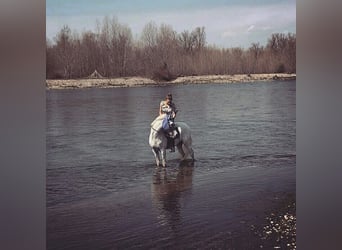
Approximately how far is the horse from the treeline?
1.08 feet

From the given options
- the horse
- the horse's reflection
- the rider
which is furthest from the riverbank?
the horse's reflection

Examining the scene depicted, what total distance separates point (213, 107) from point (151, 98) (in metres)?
0.41

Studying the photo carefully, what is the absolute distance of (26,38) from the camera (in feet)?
10.6

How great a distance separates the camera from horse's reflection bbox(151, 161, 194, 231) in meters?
3.31

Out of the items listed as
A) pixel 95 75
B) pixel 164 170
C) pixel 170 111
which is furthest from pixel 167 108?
pixel 95 75

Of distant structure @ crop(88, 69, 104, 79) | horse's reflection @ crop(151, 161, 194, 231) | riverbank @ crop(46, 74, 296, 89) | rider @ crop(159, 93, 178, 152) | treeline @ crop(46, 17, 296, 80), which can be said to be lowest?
horse's reflection @ crop(151, 161, 194, 231)

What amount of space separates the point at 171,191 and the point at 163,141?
0.32 metres

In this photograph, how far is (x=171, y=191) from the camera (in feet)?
11.1

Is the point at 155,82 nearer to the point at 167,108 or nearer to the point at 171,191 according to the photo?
the point at 167,108

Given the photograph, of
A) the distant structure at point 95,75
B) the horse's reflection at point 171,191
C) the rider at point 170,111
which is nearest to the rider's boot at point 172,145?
the rider at point 170,111

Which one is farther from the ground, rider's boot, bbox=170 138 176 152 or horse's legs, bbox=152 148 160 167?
rider's boot, bbox=170 138 176 152

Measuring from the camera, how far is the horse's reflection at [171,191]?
10.9 feet

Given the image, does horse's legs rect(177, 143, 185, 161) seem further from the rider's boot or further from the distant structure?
the distant structure

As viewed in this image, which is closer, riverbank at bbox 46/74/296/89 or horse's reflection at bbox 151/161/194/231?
horse's reflection at bbox 151/161/194/231
